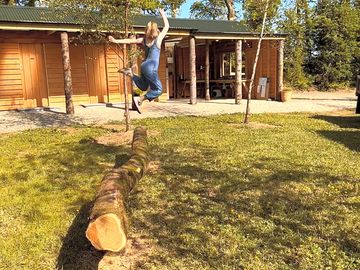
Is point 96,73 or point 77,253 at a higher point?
point 96,73

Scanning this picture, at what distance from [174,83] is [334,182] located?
53.4 feet

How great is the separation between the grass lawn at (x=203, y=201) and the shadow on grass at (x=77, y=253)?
17 mm

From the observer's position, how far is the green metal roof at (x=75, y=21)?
528 inches

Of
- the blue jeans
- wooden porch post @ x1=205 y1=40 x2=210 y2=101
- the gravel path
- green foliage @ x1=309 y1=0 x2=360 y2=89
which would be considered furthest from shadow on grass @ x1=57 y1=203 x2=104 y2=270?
green foliage @ x1=309 y1=0 x2=360 y2=89

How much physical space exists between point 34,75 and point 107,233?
1416 cm

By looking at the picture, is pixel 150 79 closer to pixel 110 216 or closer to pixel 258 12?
pixel 110 216

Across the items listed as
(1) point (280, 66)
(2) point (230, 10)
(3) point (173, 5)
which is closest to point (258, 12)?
(1) point (280, 66)

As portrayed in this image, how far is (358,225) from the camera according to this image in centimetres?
444

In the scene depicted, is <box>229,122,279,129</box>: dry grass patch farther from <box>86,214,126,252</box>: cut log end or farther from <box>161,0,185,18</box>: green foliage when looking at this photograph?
<box>161,0,185,18</box>: green foliage

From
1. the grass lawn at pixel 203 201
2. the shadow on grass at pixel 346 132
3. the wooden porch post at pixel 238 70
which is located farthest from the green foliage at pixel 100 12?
the wooden porch post at pixel 238 70

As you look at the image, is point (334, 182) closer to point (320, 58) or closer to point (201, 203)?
point (201, 203)

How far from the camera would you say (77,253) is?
406 cm

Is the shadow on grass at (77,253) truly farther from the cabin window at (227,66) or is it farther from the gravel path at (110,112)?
the cabin window at (227,66)

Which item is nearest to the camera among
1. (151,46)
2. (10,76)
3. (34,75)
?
(151,46)
